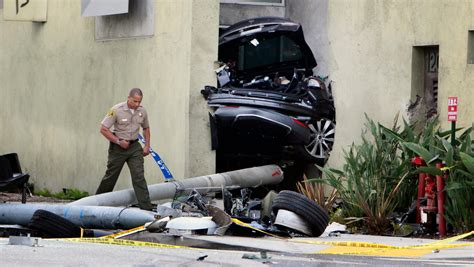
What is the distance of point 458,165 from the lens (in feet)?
53.5

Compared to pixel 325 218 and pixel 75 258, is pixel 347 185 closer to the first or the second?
pixel 325 218

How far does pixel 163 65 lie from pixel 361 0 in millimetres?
3329

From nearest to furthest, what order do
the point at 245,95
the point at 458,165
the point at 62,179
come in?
the point at 458,165 → the point at 245,95 → the point at 62,179

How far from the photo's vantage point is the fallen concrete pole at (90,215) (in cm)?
1609

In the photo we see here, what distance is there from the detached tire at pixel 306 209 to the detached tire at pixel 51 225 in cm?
241

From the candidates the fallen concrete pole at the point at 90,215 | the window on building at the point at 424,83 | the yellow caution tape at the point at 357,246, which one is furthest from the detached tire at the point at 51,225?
the window on building at the point at 424,83

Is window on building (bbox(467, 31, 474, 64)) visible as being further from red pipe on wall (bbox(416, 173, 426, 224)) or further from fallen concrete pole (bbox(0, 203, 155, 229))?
fallen concrete pole (bbox(0, 203, 155, 229))

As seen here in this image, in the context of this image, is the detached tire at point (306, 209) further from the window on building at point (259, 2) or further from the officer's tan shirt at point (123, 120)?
the window on building at point (259, 2)

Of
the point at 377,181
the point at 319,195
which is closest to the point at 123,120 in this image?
the point at 319,195

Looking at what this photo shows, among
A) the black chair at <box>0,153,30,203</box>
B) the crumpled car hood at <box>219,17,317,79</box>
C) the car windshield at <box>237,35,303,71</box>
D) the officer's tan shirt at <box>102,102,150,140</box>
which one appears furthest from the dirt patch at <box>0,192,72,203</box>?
the car windshield at <box>237,35,303,71</box>

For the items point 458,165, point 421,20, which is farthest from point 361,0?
point 458,165

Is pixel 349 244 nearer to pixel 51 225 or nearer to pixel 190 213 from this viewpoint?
pixel 51 225

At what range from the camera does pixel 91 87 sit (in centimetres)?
2344

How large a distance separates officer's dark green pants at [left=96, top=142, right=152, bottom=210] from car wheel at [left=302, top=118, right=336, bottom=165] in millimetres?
3756
